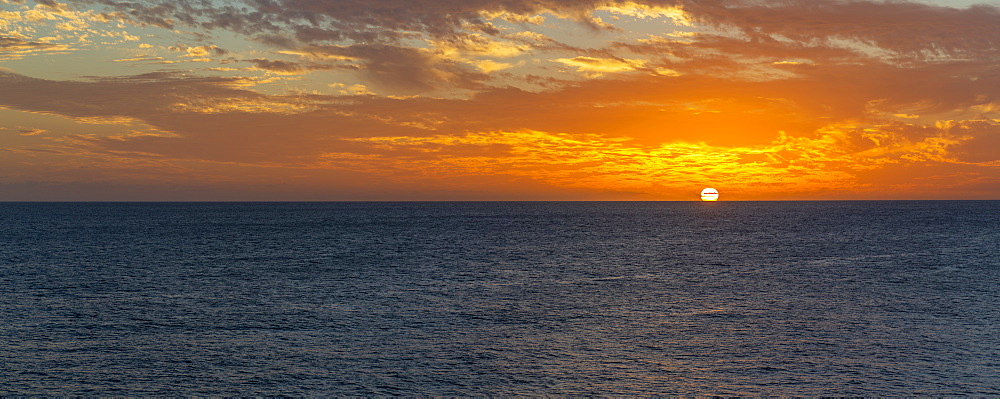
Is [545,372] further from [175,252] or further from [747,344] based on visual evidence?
[175,252]

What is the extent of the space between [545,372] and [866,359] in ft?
49.8

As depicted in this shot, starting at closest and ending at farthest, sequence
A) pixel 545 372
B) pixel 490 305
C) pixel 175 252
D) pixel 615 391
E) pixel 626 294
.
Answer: pixel 615 391 < pixel 545 372 < pixel 490 305 < pixel 626 294 < pixel 175 252

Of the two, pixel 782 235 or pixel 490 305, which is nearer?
pixel 490 305

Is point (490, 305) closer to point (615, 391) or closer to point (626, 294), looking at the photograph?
point (626, 294)

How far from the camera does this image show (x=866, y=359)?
31875 millimetres

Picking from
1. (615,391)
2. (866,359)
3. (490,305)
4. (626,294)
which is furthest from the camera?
(626,294)

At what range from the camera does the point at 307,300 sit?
48781 millimetres

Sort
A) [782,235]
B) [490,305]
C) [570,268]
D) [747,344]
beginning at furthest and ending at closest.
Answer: [782,235]
[570,268]
[490,305]
[747,344]

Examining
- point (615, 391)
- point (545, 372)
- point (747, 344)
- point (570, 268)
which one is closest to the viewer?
point (615, 391)

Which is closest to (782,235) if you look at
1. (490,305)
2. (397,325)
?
(490,305)

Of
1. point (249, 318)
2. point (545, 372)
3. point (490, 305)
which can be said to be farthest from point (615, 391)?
point (249, 318)

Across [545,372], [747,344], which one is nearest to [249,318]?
[545,372]

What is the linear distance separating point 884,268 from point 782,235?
5697cm

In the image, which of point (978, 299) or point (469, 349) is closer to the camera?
point (469, 349)
